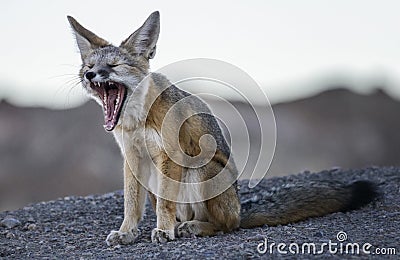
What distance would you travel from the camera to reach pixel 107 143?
28547mm

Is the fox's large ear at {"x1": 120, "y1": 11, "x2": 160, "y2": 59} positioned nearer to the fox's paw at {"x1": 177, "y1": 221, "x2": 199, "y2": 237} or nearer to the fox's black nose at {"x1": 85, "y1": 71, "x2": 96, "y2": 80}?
the fox's black nose at {"x1": 85, "y1": 71, "x2": 96, "y2": 80}

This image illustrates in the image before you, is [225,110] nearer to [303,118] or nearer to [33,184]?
[33,184]

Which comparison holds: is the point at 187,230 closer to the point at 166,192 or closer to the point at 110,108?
the point at 166,192

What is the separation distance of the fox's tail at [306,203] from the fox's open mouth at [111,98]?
7.14 ft

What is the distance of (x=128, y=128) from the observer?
848 centimetres

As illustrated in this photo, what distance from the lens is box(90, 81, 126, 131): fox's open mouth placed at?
27.7ft

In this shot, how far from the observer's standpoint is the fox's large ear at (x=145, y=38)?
8.79 m

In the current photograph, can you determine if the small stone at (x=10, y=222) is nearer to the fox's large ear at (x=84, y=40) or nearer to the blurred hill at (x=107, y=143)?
the fox's large ear at (x=84, y=40)

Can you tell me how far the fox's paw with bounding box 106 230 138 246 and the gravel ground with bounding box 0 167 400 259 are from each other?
0.36 feet

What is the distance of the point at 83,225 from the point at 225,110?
14734 millimetres

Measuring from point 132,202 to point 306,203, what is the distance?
2345 mm

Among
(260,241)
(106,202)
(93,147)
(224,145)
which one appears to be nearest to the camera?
(260,241)

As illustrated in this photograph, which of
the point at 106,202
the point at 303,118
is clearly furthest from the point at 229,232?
the point at 303,118

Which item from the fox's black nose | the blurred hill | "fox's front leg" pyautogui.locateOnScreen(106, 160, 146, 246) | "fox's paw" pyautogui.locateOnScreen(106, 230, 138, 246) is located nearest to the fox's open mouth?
the fox's black nose
